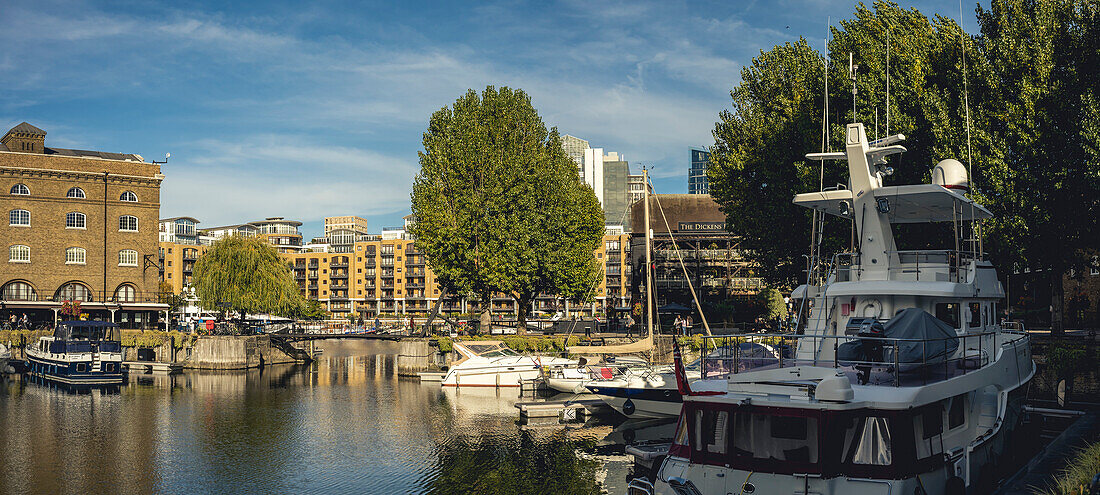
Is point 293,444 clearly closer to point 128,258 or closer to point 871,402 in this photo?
point 871,402

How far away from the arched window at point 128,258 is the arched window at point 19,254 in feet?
24.4

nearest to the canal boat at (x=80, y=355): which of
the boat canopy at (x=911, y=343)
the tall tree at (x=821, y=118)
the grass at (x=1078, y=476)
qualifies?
the tall tree at (x=821, y=118)

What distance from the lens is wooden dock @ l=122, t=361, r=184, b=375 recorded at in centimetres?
5621

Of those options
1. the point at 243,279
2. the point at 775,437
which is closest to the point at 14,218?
the point at 243,279

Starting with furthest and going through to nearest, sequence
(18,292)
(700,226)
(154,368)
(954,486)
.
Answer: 1. (700,226)
2. (18,292)
3. (154,368)
4. (954,486)

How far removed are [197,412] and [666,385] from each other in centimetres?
2162

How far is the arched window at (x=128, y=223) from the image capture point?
7419 centimetres

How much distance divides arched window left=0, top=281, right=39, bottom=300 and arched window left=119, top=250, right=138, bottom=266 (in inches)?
297

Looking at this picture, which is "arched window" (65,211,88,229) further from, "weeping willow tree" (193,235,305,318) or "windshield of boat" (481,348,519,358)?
"windshield of boat" (481,348,519,358)

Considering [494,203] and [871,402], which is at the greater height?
[494,203]

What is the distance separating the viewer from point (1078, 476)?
12.4 m

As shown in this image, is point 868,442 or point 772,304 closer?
point 868,442

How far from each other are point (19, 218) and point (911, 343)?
259 ft

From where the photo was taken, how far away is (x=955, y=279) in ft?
67.9
